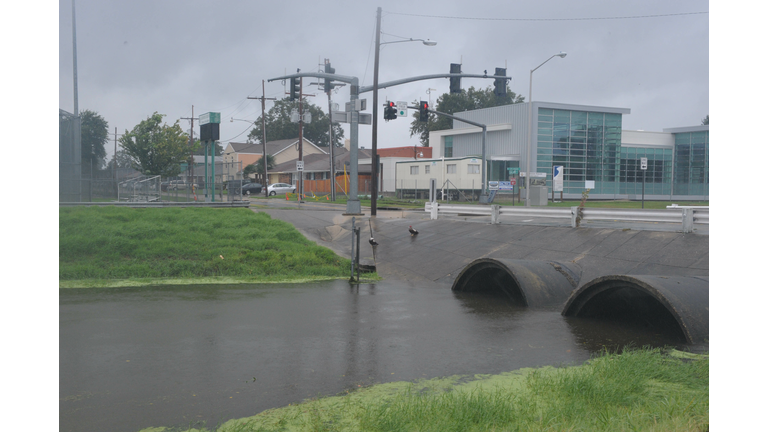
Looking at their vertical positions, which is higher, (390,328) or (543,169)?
(543,169)

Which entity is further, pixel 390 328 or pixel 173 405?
pixel 390 328

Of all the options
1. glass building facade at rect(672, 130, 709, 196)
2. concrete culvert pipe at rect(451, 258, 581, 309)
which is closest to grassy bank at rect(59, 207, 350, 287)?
concrete culvert pipe at rect(451, 258, 581, 309)

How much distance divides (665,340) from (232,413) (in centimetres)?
566

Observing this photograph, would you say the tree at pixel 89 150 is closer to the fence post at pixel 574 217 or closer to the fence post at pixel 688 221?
the fence post at pixel 574 217

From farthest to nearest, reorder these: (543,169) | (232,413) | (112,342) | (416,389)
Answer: (543,169) < (112,342) < (416,389) < (232,413)

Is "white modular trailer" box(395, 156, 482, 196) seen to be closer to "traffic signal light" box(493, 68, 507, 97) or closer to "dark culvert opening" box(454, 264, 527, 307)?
"traffic signal light" box(493, 68, 507, 97)

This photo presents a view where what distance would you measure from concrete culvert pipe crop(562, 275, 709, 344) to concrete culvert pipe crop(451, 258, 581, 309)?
0.96m

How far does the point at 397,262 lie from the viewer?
1573 centimetres

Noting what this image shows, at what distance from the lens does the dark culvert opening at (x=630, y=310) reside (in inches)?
338

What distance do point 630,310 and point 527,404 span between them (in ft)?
15.5

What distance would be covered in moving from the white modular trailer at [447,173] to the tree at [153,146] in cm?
2070

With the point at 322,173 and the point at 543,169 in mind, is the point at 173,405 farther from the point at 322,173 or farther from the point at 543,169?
the point at 322,173

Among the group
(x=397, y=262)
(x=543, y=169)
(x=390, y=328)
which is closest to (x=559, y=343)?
(x=390, y=328)
